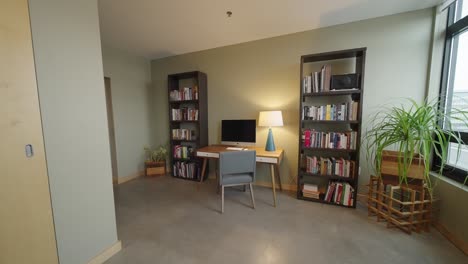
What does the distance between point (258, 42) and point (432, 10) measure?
2066 millimetres

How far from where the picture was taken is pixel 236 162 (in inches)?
88.3

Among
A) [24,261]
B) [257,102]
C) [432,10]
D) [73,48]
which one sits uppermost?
[432,10]

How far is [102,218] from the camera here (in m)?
1.49

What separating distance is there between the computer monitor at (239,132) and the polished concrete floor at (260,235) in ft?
3.03

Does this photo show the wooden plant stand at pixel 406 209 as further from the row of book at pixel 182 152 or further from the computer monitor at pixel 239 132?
the row of book at pixel 182 152

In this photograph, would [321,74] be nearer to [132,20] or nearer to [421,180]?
[421,180]

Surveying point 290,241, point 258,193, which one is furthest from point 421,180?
point 258,193

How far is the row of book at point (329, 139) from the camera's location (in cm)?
223

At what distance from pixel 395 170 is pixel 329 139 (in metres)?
0.72

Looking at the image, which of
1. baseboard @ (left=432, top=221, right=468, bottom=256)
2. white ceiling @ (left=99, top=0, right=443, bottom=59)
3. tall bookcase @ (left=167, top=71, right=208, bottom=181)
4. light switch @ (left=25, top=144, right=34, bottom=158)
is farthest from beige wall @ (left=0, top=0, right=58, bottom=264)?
baseboard @ (left=432, top=221, right=468, bottom=256)

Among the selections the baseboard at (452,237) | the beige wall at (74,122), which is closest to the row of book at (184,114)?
the beige wall at (74,122)

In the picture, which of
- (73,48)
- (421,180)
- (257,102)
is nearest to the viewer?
(73,48)

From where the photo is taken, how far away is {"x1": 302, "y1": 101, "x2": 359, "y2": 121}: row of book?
7.18 feet

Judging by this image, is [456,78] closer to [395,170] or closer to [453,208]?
[395,170]
